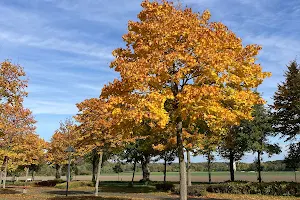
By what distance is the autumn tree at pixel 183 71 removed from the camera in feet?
37.0

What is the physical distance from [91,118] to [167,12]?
15.0 m

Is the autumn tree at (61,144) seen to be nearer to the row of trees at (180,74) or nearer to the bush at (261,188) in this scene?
the bush at (261,188)

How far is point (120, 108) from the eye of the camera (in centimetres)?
1191

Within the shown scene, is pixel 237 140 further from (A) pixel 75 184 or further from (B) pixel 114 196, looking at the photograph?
(A) pixel 75 184

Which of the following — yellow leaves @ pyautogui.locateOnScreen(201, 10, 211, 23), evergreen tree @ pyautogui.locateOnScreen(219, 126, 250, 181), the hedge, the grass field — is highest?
yellow leaves @ pyautogui.locateOnScreen(201, 10, 211, 23)

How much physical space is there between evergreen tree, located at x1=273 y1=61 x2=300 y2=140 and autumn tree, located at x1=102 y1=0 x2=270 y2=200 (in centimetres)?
1931

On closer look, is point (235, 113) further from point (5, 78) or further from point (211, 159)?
point (211, 159)

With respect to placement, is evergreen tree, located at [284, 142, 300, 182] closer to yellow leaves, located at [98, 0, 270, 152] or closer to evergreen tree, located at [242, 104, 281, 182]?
evergreen tree, located at [242, 104, 281, 182]

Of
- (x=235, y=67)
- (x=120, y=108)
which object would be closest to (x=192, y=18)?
(x=235, y=67)

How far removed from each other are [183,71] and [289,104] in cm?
2379

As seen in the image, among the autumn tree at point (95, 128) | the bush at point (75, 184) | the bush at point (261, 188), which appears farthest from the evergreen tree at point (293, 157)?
the bush at point (75, 184)

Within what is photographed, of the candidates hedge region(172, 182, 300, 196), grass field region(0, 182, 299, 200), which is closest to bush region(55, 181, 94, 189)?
grass field region(0, 182, 299, 200)

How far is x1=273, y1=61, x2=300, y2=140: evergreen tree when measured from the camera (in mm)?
30078

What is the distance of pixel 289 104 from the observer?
31.5 m
